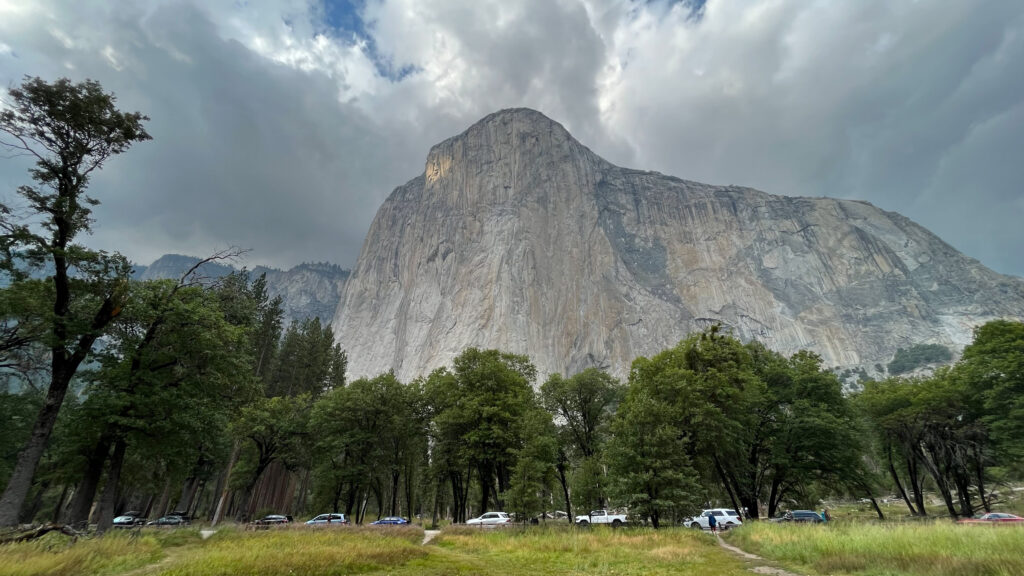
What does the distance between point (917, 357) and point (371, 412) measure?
174m

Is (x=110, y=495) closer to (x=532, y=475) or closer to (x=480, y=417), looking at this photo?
(x=480, y=417)

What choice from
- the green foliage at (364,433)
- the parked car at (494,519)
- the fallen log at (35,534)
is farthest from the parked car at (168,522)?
the parked car at (494,519)

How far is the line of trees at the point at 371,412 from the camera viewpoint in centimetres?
1914

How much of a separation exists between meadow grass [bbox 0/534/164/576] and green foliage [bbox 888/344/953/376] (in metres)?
178

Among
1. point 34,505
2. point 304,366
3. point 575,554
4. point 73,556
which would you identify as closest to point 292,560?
point 73,556

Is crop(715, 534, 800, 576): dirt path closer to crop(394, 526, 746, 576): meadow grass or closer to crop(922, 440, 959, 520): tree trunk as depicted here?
crop(394, 526, 746, 576): meadow grass

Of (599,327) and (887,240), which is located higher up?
(887,240)

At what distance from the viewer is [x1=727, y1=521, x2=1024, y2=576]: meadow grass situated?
36.7ft

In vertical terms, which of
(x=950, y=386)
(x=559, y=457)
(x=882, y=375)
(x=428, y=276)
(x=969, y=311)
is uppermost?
(x=428, y=276)

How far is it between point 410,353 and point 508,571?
12211 cm

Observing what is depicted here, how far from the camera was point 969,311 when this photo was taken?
15350 centimetres

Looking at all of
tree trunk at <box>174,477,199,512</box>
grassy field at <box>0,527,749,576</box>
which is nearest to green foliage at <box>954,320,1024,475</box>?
grassy field at <box>0,527,749,576</box>

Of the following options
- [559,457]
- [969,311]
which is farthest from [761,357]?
[969,311]

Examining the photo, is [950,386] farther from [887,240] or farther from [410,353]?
[887,240]
